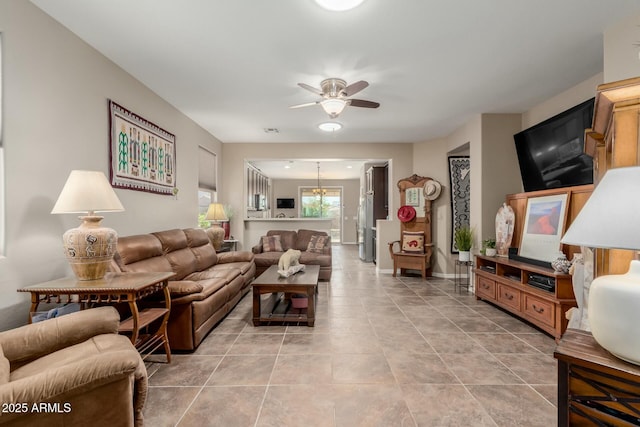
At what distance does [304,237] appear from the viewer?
19.5 ft

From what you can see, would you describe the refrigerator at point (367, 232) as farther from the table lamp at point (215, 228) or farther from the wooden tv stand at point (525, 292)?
the table lamp at point (215, 228)

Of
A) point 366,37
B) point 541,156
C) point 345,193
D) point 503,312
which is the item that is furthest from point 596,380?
point 345,193

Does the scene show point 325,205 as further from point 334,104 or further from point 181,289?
point 181,289

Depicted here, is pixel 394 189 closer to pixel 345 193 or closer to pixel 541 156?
pixel 541 156

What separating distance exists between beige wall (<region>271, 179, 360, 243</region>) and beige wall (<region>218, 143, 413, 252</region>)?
17.4 ft

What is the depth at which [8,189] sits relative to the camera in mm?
1860

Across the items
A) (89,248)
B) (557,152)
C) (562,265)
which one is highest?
(557,152)

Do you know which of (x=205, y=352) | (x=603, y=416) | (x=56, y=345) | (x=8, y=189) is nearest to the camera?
(x=603, y=416)

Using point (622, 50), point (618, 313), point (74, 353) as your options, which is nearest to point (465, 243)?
point (622, 50)

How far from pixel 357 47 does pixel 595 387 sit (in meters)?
2.61

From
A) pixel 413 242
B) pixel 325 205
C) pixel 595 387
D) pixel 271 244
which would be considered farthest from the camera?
pixel 325 205

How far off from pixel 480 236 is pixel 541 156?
1.30 m

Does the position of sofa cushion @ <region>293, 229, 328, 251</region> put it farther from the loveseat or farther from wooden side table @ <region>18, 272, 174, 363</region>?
wooden side table @ <region>18, 272, 174, 363</region>

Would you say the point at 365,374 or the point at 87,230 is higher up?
the point at 87,230
